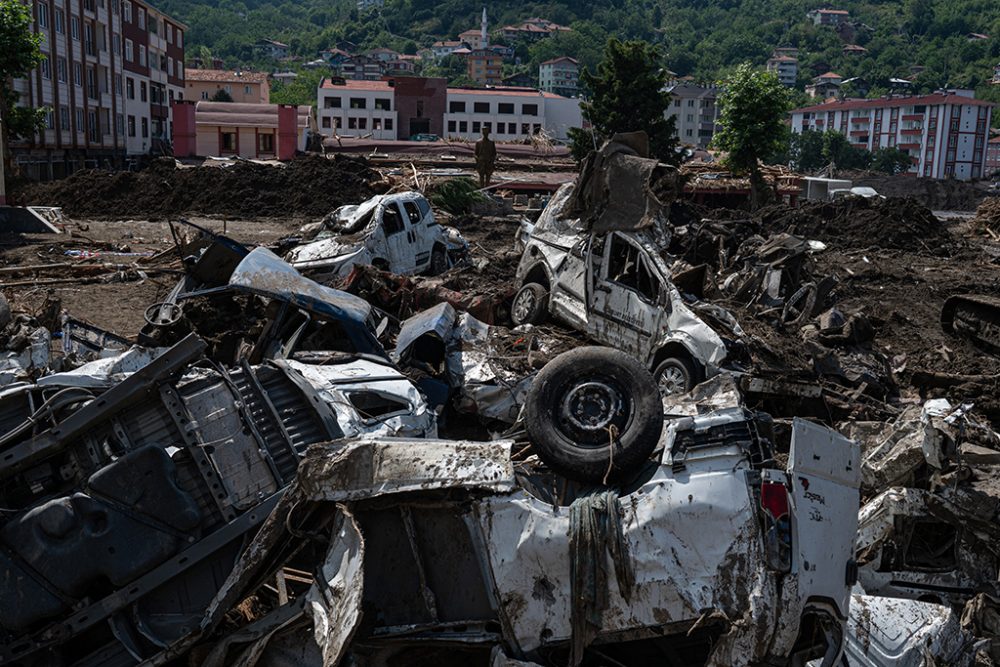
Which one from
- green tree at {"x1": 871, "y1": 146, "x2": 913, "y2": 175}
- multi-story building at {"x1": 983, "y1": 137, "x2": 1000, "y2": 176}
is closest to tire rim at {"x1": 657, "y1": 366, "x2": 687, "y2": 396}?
green tree at {"x1": 871, "y1": 146, "x2": 913, "y2": 175}

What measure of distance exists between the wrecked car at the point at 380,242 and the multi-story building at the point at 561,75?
149586 mm

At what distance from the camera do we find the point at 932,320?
1661 cm

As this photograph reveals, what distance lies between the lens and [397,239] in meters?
15.7

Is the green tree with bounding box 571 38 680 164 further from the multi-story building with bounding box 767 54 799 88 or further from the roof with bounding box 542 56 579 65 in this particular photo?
the multi-story building with bounding box 767 54 799 88

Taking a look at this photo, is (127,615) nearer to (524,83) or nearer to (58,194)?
(58,194)

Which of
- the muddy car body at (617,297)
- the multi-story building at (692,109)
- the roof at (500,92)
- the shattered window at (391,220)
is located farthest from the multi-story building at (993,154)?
the muddy car body at (617,297)

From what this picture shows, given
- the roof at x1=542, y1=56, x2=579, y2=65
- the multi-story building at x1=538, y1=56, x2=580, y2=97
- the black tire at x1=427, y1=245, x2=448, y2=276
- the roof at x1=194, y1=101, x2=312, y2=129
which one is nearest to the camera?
the black tire at x1=427, y1=245, x2=448, y2=276

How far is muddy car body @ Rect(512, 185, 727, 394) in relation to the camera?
993cm

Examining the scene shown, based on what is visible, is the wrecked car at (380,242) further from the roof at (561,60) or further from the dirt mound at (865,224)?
the roof at (561,60)

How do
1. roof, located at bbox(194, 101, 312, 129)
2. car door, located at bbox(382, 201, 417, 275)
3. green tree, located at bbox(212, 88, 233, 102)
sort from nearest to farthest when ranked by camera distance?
1. car door, located at bbox(382, 201, 417, 275)
2. roof, located at bbox(194, 101, 312, 129)
3. green tree, located at bbox(212, 88, 233, 102)

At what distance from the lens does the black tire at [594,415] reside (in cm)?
542

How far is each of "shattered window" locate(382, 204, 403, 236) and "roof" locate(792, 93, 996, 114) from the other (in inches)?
4100

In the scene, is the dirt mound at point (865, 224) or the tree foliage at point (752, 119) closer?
the dirt mound at point (865, 224)

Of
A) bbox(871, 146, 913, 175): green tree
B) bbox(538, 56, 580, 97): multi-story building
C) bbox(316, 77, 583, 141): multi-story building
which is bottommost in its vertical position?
bbox(871, 146, 913, 175): green tree
